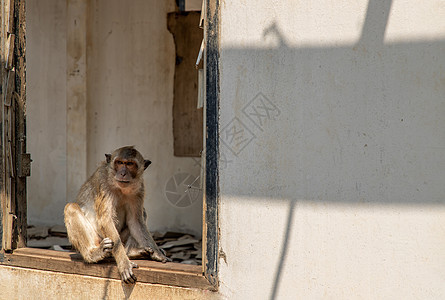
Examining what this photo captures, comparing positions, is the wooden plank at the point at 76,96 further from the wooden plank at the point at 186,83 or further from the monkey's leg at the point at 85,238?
the monkey's leg at the point at 85,238

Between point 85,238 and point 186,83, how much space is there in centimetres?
349

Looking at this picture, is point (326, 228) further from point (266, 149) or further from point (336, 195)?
point (266, 149)

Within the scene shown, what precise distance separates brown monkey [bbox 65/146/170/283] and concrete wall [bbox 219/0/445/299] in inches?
51.2

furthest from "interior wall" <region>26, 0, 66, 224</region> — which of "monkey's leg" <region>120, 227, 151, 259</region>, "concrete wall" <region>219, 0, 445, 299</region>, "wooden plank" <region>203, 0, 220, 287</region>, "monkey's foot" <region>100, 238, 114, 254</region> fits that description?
"concrete wall" <region>219, 0, 445, 299</region>

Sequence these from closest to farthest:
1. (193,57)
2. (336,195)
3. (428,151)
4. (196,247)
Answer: (428,151)
(336,195)
(196,247)
(193,57)

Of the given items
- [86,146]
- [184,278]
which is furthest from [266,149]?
[86,146]

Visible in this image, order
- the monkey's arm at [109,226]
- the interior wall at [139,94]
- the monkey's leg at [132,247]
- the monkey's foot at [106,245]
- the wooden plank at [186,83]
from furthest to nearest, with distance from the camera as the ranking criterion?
the interior wall at [139,94]
the wooden plank at [186,83]
the monkey's leg at [132,247]
the monkey's foot at [106,245]
the monkey's arm at [109,226]

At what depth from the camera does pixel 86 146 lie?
26.6 ft

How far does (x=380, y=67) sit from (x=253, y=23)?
935mm

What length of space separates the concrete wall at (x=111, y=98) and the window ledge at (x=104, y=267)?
3236 millimetres

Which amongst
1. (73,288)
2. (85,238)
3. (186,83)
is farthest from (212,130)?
(186,83)

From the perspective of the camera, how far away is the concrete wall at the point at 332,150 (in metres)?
3.46


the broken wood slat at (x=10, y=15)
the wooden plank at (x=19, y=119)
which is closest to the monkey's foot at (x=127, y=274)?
the wooden plank at (x=19, y=119)

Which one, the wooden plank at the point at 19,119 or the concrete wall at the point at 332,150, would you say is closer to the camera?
the concrete wall at the point at 332,150
